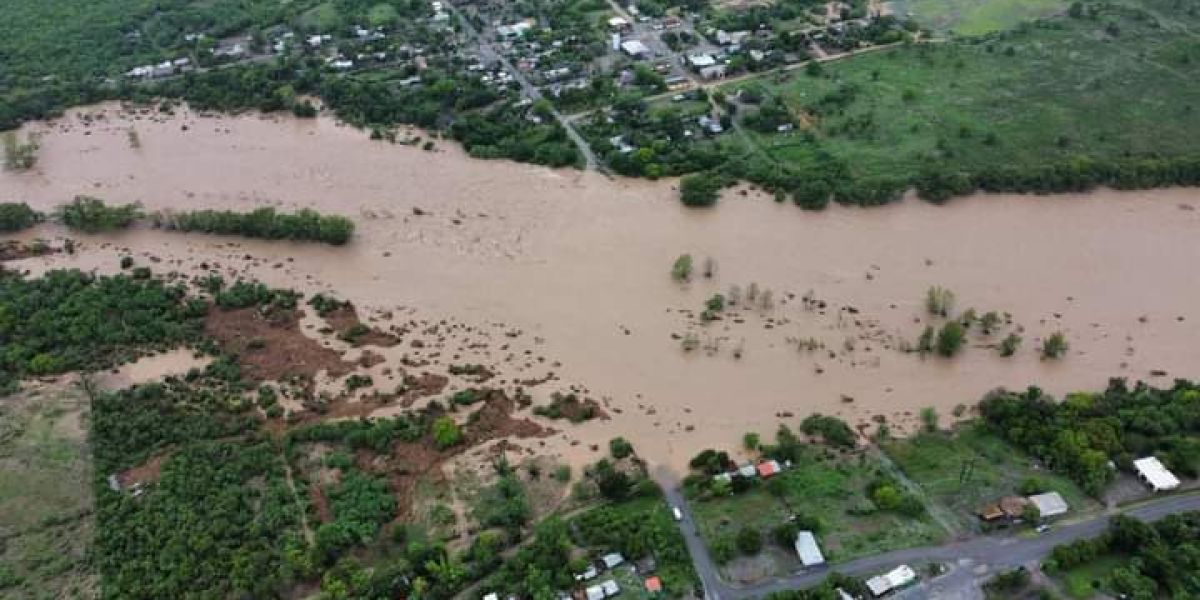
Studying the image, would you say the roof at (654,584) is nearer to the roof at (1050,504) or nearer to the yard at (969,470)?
the yard at (969,470)

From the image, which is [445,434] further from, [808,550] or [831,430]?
[831,430]

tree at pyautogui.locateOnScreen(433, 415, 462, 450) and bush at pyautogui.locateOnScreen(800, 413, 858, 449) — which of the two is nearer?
bush at pyautogui.locateOnScreen(800, 413, 858, 449)

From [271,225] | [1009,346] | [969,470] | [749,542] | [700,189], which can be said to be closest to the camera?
[749,542]

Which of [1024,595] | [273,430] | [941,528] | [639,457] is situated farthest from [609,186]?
[1024,595]

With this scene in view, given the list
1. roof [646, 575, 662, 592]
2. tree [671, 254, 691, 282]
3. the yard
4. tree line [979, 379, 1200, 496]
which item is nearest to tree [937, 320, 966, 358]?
tree line [979, 379, 1200, 496]

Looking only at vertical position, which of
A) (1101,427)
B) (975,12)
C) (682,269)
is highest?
(975,12)

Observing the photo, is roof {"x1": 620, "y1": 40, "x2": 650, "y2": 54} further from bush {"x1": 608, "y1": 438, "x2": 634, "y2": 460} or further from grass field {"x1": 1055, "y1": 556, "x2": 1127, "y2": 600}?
grass field {"x1": 1055, "y1": 556, "x2": 1127, "y2": 600}

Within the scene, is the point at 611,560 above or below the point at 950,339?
below

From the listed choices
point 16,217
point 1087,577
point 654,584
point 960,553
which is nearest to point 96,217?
point 16,217
